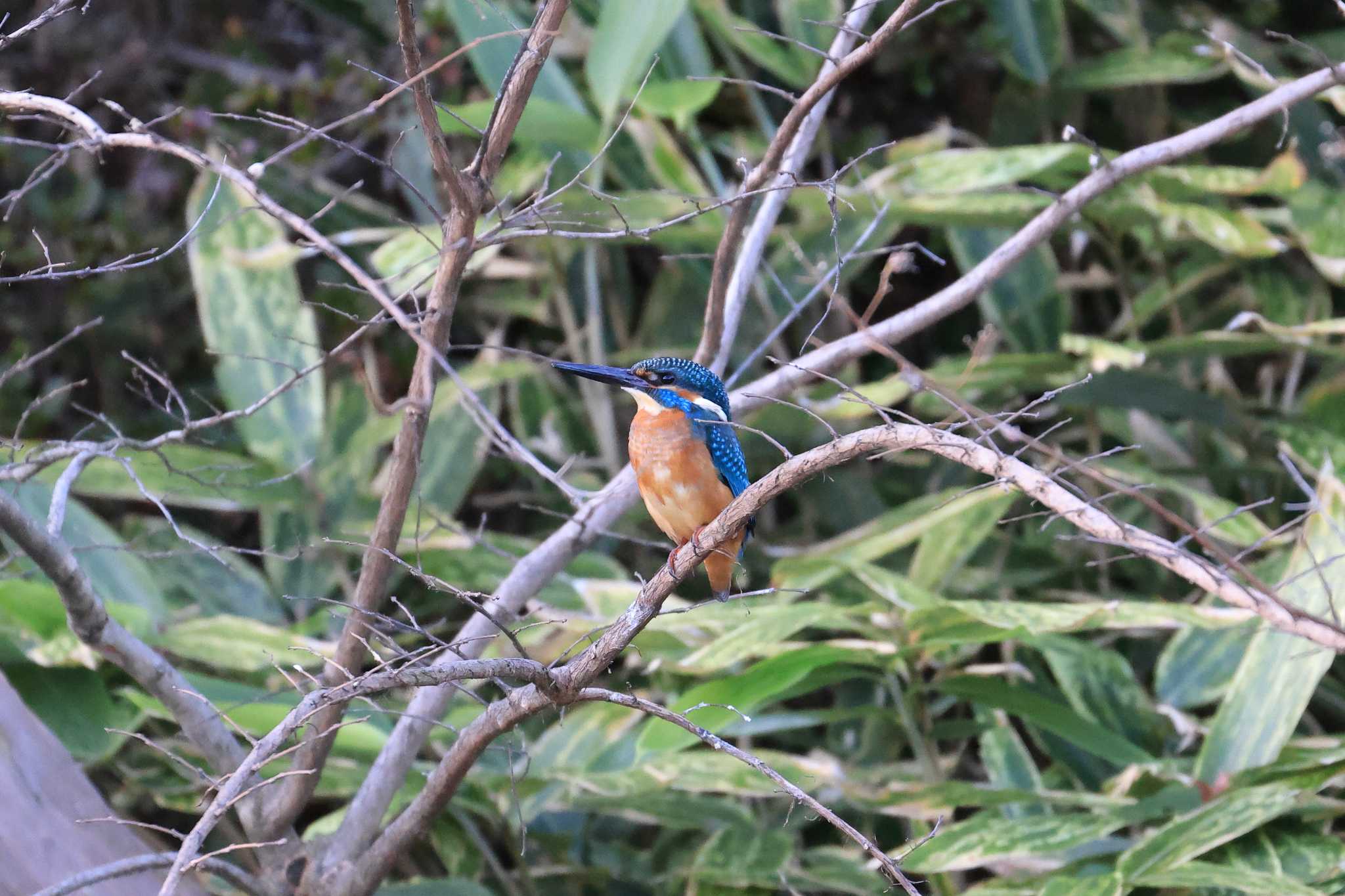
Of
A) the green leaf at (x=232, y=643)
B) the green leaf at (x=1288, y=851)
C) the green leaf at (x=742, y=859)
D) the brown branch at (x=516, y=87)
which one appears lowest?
the green leaf at (x=742, y=859)

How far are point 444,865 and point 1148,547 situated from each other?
2078 millimetres

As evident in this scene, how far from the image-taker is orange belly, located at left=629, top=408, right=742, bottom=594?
1599mm

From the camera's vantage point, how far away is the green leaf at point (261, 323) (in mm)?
2842

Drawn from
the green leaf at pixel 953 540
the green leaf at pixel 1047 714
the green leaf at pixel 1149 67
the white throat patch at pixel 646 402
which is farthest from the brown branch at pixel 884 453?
the green leaf at pixel 1149 67

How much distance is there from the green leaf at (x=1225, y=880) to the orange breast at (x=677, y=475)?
881 millimetres

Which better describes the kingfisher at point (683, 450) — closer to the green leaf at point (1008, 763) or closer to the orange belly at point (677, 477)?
the orange belly at point (677, 477)

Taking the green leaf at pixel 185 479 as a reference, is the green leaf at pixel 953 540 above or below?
below

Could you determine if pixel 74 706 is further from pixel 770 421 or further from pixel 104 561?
pixel 770 421

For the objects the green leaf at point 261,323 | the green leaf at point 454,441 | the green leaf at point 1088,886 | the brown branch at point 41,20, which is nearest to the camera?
the brown branch at point 41,20

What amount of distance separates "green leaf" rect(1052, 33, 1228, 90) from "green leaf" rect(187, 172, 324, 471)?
204 cm

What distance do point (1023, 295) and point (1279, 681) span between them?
126 centimetres

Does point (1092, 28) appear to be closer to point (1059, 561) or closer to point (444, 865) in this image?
point (1059, 561)

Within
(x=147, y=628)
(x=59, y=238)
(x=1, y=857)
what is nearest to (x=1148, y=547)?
(x=1, y=857)

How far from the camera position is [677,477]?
62.8 inches
